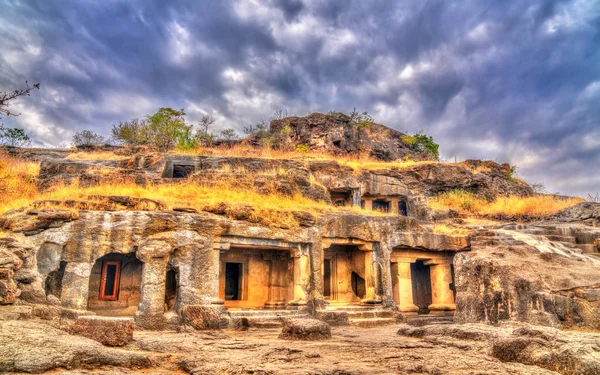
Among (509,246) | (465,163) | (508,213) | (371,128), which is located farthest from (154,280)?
(371,128)

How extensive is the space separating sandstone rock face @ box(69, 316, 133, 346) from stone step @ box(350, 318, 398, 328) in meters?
7.31

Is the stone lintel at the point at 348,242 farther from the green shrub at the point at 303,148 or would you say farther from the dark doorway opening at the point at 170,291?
the green shrub at the point at 303,148

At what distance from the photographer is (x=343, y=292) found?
51.8 ft

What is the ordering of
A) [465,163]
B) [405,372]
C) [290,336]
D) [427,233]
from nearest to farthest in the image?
[405,372], [290,336], [427,233], [465,163]

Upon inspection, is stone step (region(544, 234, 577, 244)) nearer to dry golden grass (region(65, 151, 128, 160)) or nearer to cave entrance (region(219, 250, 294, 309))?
cave entrance (region(219, 250, 294, 309))

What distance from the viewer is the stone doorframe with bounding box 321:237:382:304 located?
46.3ft

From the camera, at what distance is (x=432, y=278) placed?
16.5 meters

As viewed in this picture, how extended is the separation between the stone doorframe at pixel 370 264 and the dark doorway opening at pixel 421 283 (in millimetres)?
4494

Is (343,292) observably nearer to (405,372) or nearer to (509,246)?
→ (509,246)

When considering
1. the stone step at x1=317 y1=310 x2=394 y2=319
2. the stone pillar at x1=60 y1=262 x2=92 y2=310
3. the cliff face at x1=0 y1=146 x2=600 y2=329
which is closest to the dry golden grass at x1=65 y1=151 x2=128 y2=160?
the cliff face at x1=0 y1=146 x2=600 y2=329

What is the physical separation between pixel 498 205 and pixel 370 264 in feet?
35.7

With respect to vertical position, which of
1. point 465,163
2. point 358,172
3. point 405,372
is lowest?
point 405,372

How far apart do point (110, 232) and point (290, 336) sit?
558 cm

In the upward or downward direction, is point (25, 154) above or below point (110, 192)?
above
